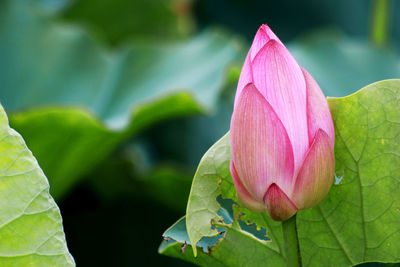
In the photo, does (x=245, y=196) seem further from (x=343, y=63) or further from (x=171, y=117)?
(x=343, y=63)

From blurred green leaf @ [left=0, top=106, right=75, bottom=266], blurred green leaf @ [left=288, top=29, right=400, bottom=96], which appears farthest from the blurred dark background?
blurred green leaf @ [left=0, top=106, right=75, bottom=266]

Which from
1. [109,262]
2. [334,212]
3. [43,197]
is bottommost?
[109,262]

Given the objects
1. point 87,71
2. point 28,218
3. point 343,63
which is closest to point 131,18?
point 87,71

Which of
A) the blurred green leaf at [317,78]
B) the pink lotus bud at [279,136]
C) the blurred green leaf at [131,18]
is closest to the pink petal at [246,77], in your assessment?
the pink lotus bud at [279,136]

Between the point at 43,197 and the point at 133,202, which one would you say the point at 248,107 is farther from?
the point at 133,202

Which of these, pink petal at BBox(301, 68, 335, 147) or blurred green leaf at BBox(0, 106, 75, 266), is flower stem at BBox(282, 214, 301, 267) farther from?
blurred green leaf at BBox(0, 106, 75, 266)

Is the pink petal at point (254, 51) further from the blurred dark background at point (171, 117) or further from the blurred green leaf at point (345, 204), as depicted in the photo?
the blurred dark background at point (171, 117)

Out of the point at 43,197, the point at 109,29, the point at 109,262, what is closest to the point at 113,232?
the point at 109,262
